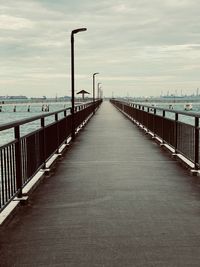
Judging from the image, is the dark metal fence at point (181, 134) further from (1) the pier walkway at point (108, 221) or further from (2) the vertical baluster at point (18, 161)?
(2) the vertical baluster at point (18, 161)

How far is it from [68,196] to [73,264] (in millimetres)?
2925

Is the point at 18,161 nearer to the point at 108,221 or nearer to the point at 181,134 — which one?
the point at 108,221

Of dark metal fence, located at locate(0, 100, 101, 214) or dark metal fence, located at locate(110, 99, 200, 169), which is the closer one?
dark metal fence, located at locate(0, 100, 101, 214)

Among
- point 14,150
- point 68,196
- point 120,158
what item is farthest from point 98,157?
point 14,150

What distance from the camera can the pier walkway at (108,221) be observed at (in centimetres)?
422

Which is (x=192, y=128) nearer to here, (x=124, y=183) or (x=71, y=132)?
(x=124, y=183)

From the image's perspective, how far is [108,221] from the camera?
544cm

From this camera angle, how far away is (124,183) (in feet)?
26.0

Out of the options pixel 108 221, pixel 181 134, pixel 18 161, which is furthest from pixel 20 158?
pixel 181 134

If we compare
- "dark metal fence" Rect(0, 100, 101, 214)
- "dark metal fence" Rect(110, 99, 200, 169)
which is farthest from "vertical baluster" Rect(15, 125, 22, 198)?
"dark metal fence" Rect(110, 99, 200, 169)

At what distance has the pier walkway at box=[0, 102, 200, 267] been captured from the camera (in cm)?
422

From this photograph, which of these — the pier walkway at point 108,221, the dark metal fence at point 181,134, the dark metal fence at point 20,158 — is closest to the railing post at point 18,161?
the dark metal fence at point 20,158

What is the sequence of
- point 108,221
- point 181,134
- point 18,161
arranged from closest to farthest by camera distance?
point 108,221, point 18,161, point 181,134

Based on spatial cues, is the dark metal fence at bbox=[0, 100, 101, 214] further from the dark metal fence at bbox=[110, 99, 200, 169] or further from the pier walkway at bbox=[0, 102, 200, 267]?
the dark metal fence at bbox=[110, 99, 200, 169]
